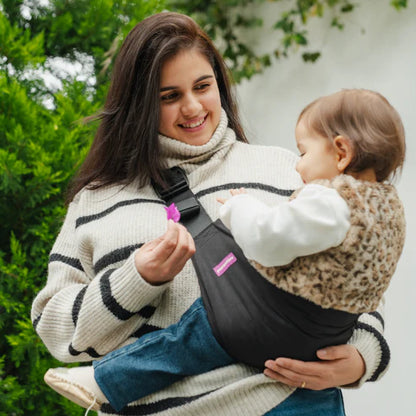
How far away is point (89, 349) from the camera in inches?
64.4

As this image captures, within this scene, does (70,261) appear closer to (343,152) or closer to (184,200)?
(184,200)

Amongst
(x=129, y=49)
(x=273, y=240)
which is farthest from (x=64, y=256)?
(x=273, y=240)

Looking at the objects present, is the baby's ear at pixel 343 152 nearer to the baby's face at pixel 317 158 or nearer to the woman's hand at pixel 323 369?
the baby's face at pixel 317 158

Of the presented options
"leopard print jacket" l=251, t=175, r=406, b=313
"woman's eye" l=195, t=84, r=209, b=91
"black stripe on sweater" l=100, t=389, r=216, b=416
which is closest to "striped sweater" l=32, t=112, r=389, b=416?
"black stripe on sweater" l=100, t=389, r=216, b=416

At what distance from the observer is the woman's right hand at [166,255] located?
55.0 inches

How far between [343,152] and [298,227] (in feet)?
0.83

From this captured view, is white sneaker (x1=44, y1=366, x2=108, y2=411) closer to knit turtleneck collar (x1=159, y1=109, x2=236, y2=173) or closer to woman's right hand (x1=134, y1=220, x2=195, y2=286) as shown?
woman's right hand (x1=134, y1=220, x2=195, y2=286)

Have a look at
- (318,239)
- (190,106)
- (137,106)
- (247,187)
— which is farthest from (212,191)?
→ (318,239)

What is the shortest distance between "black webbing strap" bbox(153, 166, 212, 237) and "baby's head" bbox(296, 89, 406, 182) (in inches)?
12.8

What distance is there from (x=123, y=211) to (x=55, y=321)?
14.2 inches

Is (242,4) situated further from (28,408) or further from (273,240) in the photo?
(273,240)

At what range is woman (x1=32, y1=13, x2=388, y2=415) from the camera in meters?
1.44

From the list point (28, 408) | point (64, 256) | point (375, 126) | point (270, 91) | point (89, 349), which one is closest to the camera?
point (375, 126)

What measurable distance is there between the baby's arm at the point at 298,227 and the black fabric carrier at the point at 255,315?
4.1 inches
